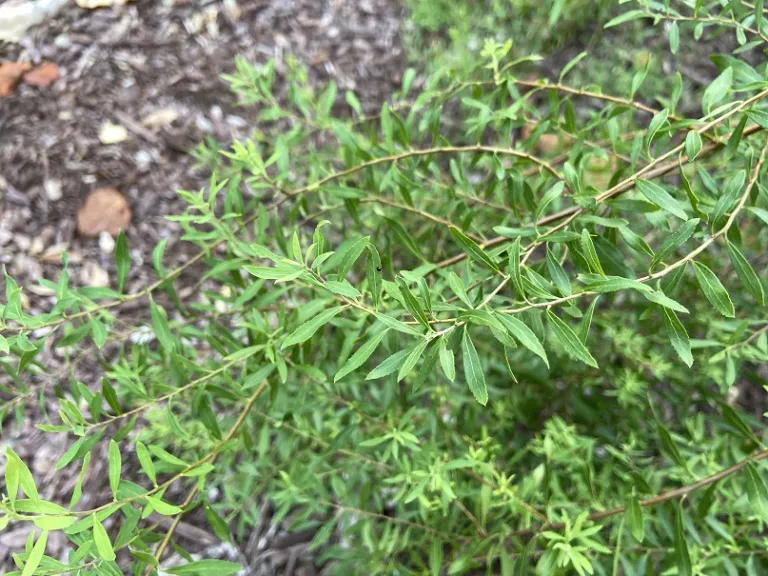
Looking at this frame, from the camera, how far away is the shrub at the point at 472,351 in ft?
3.24

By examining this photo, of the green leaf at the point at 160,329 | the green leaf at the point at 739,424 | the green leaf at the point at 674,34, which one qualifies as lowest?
the green leaf at the point at 739,424

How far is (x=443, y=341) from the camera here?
91 cm

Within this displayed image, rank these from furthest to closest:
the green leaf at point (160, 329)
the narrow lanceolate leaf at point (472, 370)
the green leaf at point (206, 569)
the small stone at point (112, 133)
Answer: the small stone at point (112, 133) < the green leaf at point (160, 329) < the green leaf at point (206, 569) < the narrow lanceolate leaf at point (472, 370)

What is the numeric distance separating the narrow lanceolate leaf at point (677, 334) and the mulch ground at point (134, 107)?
2.04m

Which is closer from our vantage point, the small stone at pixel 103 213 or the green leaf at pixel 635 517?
the green leaf at pixel 635 517

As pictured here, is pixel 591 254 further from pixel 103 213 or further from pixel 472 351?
pixel 103 213

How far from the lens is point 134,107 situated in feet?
10.0

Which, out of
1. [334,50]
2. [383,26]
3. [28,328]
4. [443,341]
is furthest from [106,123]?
[443,341]

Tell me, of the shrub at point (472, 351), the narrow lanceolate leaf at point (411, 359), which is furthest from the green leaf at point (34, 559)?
the narrow lanceolate leaf at point (411, 359)

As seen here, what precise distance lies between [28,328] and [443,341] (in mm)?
895

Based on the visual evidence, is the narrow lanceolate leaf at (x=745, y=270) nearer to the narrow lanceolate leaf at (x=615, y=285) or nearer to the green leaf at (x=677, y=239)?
the green leaf at (x=677, y=239)

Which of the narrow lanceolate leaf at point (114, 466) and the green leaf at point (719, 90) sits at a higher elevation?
the green leaf at point (719, 90)

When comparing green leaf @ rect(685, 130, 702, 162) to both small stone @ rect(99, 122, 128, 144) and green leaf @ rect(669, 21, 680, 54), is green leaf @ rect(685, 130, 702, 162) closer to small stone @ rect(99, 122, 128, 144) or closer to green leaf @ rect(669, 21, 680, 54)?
green leaf @ rect(669, 21, 680, 54)

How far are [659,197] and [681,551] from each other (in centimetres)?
69
